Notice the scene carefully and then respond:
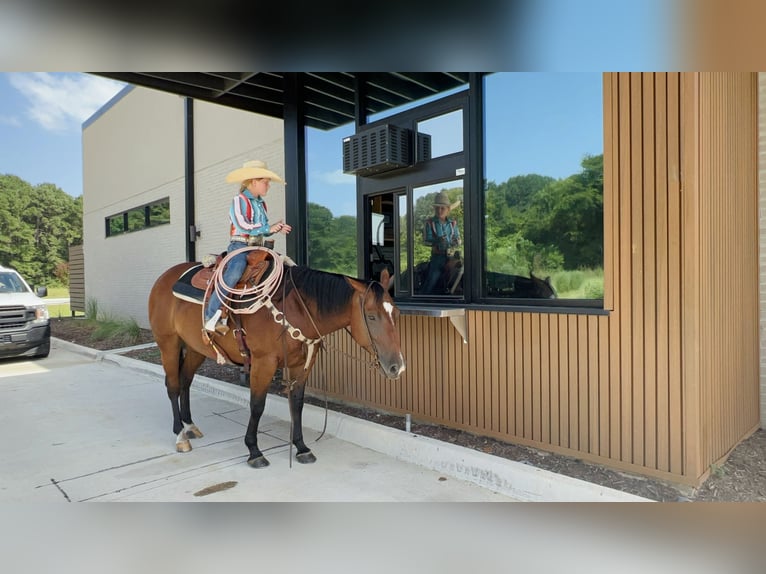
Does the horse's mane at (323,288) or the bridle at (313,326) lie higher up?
the horse's mane at (323,288)

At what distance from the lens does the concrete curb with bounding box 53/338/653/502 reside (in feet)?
9.05

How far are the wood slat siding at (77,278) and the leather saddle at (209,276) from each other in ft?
46.8

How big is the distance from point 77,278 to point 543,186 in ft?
56.7

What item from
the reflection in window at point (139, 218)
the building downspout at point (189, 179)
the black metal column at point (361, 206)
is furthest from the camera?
the reflection in window at point (139, 218)

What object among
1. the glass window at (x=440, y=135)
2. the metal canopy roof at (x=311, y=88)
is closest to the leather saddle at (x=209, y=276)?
the glass window at (x=440, y=135)

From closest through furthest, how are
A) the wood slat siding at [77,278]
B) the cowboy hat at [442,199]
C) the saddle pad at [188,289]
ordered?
the saddle pad at [188,289], the cowboy hat at [442,199], the wood slat siding at [77,278]

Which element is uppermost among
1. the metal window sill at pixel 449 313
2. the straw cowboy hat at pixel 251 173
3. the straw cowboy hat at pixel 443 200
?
the straw cowboy hat at pixel 251 173

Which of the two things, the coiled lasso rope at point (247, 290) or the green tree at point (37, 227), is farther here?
the green tree at point (37, 227)

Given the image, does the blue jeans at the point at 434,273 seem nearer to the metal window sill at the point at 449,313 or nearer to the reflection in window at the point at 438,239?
the reflection in window at the point at 438,239

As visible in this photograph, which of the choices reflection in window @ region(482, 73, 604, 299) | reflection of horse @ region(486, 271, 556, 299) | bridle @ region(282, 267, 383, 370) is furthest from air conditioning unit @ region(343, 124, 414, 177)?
bridle @ region(282, 267, 383, 370)

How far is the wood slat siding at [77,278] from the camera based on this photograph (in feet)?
51.9

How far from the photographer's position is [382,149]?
14.5 feet

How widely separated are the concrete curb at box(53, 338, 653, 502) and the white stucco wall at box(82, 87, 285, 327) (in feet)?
11.9

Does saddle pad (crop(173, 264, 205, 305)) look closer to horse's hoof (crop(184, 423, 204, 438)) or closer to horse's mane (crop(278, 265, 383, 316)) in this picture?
horse's mane (crop(278, 265, 383, 316))
